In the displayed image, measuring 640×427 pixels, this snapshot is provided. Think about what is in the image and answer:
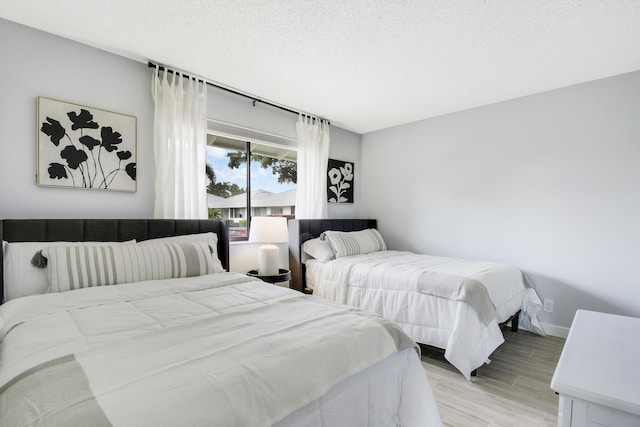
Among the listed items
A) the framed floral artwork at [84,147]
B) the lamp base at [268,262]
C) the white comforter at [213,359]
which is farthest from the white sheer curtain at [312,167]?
the white comforter at [213,359]

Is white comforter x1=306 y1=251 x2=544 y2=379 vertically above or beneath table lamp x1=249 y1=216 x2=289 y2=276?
beneath

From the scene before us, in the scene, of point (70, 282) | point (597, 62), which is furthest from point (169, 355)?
point (597, 62)

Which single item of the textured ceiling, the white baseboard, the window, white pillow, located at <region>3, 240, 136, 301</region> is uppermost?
the textured ceiling

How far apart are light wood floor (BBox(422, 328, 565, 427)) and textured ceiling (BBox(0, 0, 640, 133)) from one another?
96.5 inches

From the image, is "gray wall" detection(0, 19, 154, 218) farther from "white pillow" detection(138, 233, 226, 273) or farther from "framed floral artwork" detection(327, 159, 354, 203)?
"framed floral artwork" detection(327, 159, 354, 203)

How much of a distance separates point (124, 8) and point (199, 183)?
1355 mm

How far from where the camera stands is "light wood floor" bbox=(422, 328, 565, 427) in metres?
1.74

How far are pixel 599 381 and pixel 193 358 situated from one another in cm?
129

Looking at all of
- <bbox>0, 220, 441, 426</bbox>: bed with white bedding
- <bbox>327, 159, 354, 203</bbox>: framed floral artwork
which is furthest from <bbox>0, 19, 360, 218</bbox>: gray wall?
<bbox>327, 159, 354, 203</bbox>: framed floral artwork

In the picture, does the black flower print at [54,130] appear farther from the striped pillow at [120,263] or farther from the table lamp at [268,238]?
the table lamp at [268,238]

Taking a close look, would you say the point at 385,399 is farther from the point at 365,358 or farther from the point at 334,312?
the point at 334,312

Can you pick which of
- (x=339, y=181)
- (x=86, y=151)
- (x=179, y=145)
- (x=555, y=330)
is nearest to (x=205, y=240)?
(x=179, y=145)

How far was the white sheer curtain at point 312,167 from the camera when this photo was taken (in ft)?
12.2

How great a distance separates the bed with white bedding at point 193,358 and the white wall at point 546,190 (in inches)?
97.5
